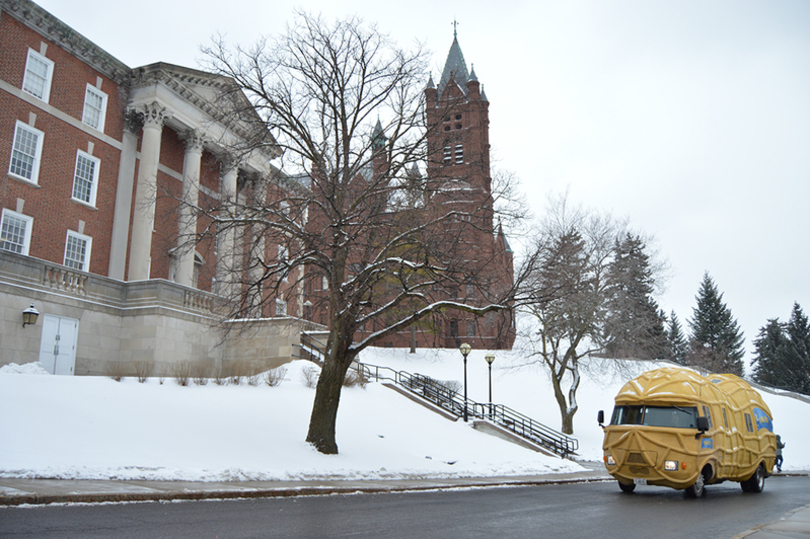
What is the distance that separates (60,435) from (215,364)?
16.1 meters

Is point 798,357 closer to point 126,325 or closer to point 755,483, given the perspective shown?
point 755,483

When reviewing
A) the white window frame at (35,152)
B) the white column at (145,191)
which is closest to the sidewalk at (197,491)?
the white column at (145,191)

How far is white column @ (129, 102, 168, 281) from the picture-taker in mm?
27844

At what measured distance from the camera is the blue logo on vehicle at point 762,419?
15906 millimetres

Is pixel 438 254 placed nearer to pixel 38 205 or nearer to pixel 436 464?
pixel 436 464

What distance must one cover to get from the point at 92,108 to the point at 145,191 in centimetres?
502

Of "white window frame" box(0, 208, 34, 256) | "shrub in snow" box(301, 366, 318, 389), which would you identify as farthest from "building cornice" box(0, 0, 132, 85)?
"shrub in snow" box(301, 366, 318, 389)

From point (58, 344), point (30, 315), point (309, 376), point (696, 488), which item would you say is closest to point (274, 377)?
point (309, 376)

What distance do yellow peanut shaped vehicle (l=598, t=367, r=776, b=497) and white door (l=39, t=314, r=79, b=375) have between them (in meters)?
19.7

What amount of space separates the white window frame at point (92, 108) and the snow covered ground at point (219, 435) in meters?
14.6

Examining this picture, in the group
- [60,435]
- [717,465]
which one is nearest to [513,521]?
[717,465]

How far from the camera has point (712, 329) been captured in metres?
73.9

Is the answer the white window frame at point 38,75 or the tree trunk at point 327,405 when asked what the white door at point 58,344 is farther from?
the tree trunk at point 327,405

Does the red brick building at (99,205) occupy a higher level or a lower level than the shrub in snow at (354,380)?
higher
